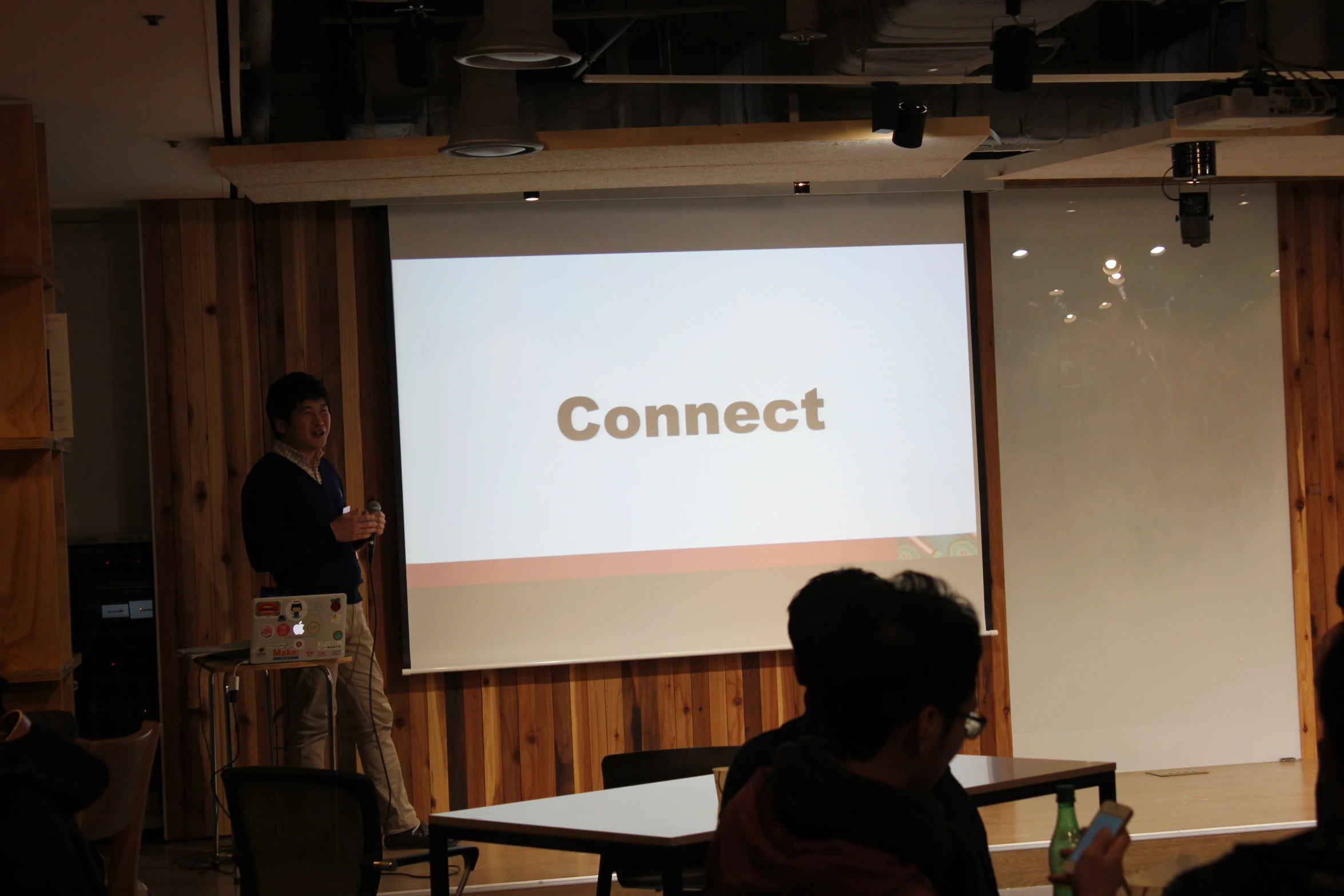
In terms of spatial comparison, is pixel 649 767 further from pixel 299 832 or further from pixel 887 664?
pixel 887 664

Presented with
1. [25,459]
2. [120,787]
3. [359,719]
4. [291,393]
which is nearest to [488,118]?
[291,393]

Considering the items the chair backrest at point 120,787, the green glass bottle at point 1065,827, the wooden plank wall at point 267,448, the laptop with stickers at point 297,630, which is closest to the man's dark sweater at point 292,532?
the laptop with stickers at point 297,630

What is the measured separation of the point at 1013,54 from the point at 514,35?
167cm

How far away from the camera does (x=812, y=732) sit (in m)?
2.49

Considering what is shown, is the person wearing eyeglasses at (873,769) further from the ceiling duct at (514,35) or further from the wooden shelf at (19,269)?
the wooden shelf at (19,269)

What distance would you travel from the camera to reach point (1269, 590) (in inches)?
250

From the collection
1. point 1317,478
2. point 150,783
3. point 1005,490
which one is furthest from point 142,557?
point 1317,478

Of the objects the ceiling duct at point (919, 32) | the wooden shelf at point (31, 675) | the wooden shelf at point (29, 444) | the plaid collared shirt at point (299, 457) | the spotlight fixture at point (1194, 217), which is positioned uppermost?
the ceiling duct at point (919, 32)

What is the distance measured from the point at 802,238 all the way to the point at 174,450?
9.66 feet

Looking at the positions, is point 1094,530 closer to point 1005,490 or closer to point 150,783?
point 1005,490

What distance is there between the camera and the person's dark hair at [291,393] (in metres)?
5.00

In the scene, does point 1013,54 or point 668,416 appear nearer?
point 1013,54

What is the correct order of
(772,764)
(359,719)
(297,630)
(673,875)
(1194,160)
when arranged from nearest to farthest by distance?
(772,764)
(673,875)
(297,630)
(359,719)
(1194,160)

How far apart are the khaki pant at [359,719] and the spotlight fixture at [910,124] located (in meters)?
2.71
